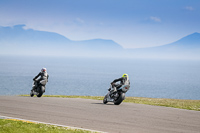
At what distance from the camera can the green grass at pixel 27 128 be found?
9.77 metres

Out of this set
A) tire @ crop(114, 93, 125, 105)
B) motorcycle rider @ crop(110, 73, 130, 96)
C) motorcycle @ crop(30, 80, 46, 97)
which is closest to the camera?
tire @ crop(114, 93, 125, 105)

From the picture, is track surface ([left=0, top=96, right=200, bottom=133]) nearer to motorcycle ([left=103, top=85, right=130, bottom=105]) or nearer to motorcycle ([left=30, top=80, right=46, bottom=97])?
motorcycle ([left=103, top=85, right=130, bottom=105])

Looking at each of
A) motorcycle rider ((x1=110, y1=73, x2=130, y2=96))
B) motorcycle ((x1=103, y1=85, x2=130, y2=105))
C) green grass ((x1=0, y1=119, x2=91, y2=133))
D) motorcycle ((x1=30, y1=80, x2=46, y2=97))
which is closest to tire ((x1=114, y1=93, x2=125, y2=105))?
motorcycle ((x1=103, y1=85, x2=130, y2=105))

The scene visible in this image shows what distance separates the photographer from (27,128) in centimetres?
1010

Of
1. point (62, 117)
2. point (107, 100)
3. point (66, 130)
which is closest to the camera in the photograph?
point (66, 130)

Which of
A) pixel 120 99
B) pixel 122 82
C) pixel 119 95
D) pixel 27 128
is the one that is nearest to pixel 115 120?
pixel 27 128

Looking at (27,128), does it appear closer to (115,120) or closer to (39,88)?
(115,120)

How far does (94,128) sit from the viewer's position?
36.0ft

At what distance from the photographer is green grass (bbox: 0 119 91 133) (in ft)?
32.1

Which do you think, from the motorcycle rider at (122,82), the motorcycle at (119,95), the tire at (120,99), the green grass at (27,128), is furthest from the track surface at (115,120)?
the motorcycle rider at (122,82)

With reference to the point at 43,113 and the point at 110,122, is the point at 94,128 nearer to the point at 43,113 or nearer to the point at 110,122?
the point at 110,122

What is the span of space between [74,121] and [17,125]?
253 centimetres

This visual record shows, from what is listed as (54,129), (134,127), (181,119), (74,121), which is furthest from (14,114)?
(181,119)

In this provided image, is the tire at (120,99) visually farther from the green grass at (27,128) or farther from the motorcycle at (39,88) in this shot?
the green grass at (27,128)
